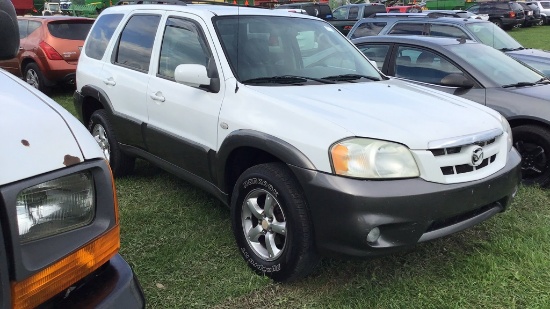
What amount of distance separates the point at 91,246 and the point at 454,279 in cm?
232

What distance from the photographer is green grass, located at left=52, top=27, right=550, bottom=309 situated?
2891 millimetres

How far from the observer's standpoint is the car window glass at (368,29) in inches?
367

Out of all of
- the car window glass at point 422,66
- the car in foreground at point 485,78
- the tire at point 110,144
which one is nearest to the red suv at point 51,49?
the tire at point 110,144

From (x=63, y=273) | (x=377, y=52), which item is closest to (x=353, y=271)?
(x=63, y=273)

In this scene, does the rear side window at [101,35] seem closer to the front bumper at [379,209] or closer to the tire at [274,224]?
the tire at [274,224]

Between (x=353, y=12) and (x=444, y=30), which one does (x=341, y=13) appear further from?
(x=444, y=30)

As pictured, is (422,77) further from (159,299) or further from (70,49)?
(70,49)

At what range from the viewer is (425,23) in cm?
856

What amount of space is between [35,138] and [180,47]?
2.53 meters

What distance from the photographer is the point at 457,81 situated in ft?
16.5

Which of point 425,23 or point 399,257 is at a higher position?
point 425,23

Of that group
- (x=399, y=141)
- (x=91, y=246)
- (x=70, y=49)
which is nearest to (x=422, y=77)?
(x=399, y=141)

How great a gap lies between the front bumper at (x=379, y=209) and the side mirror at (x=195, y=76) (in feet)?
3.26

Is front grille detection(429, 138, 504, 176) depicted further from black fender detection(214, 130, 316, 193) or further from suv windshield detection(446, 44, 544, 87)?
suv windshield detection(446, 44, 544, 87)
